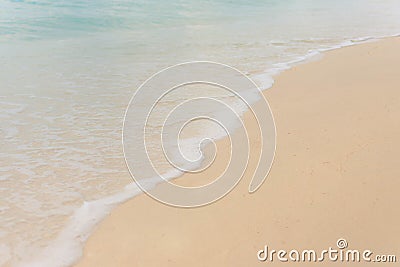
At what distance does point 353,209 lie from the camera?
9.14 feet

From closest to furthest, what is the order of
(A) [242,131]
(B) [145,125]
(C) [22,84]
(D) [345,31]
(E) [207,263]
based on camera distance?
(E) [207,263] < (A) [242,131] < (B) [145,125] < (C) [22,84] < (D) [345,31]

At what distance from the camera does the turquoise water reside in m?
3.03

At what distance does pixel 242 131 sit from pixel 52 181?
1.88m

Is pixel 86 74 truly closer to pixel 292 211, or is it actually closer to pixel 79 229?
pixel 79 229

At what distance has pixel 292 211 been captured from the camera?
2838 mm

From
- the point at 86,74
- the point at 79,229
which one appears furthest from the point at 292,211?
the point at 86,74

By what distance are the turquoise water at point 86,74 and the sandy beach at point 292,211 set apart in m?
0.36

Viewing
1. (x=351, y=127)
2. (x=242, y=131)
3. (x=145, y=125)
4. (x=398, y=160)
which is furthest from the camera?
(x=145, y=125)

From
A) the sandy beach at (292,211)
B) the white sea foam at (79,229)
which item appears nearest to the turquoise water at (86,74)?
Answer: the white sea foam at (79,229)

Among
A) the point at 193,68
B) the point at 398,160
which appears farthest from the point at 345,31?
the point at 398,160

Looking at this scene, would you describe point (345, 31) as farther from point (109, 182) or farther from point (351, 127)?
point (109, 182)

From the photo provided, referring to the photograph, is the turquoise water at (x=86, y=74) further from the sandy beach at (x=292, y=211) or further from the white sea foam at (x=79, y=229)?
the sandy beach at (x=292, y=211)

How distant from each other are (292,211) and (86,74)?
16.0ft

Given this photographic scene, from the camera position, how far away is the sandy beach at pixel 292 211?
99.9 inches
